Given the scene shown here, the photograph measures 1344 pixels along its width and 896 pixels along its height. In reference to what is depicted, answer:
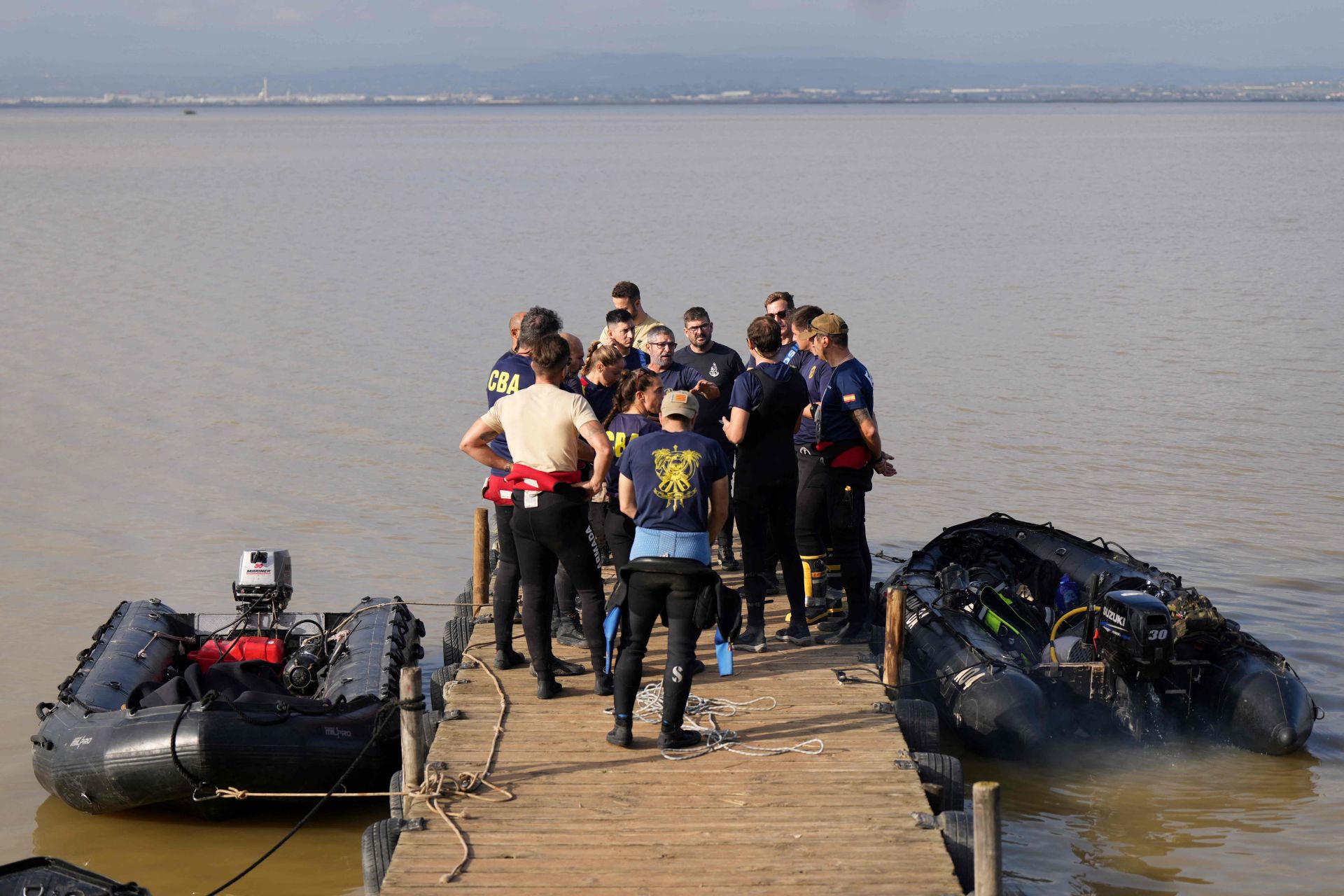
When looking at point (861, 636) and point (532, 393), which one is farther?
point (861, 636)

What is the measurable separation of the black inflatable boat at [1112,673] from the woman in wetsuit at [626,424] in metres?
1.42

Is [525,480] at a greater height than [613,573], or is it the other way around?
[525,480]

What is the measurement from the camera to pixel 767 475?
7.84m

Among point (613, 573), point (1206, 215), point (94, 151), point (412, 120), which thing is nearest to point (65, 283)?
point (613, 573)

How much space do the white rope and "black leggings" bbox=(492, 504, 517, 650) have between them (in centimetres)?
76

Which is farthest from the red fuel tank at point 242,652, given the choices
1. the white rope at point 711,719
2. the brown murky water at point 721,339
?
the white rope at point 711,719

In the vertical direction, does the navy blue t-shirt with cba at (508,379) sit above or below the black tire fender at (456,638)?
above

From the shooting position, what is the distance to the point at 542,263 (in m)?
32.3

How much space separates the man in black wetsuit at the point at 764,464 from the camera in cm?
769

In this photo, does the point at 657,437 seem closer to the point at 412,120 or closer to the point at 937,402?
the point at 937,402

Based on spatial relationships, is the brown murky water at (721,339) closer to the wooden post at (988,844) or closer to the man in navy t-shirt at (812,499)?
the man in navy t-shirt at (812,499)

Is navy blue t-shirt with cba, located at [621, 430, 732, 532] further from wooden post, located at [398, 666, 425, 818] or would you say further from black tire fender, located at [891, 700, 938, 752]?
black tire fender, located at [891, 700, 938, 752]

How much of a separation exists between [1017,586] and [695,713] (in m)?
3.95

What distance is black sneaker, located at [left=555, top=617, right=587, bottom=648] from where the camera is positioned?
8289mm
